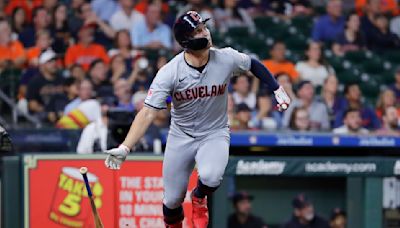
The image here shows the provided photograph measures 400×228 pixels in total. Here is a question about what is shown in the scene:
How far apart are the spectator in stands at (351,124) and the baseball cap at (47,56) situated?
11.3ft

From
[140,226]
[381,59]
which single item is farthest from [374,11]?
[140,226]

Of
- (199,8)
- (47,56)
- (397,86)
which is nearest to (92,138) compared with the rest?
(47,56)

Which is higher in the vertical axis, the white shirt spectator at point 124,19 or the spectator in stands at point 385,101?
the white shirt spectator at point 124,19

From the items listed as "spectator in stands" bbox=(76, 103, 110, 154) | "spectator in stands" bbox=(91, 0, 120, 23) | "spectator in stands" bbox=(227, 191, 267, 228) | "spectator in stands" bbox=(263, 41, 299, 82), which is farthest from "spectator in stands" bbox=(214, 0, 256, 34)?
"spectator in stands" bbox=(227, 191, 267, 228)

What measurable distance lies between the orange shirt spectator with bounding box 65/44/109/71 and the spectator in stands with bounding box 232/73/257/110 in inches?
64.2

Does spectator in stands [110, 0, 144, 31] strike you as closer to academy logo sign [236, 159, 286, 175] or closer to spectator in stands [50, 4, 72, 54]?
spectator in stands [50, 4, 72, 54]

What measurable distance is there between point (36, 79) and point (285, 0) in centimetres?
408

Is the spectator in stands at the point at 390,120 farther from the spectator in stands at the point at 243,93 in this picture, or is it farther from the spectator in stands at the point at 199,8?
the spectator in stands at the point at 199,8

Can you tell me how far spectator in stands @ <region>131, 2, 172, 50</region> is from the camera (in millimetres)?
13523

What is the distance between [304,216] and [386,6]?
17.5 ft

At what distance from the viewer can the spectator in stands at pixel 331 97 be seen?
12.6 metres

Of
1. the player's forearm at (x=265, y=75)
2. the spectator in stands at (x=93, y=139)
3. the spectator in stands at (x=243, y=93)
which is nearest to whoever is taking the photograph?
the player's forearm at (x=265, y=75)

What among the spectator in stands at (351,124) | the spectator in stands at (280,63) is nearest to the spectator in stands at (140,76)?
the spectator in stands at (280,63)

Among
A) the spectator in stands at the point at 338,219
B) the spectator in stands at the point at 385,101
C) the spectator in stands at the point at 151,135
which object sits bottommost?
the spectator in stands at the point at 338,219
